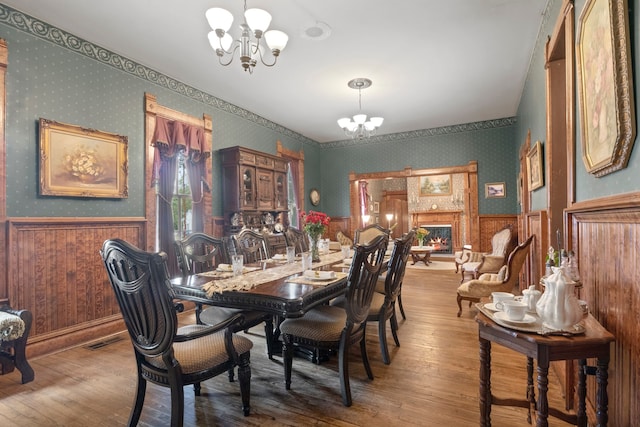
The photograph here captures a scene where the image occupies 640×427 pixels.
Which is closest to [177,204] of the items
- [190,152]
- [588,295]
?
[190,152]

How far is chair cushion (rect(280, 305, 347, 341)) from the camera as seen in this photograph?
218cm

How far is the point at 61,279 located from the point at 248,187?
2.69m

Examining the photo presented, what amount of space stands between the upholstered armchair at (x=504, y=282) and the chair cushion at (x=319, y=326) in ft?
6.46

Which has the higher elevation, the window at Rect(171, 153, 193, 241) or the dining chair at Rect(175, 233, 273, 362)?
the window at Rect(171, 153, 193, 241)

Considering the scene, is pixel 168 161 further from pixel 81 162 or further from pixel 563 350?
pixel 563 350

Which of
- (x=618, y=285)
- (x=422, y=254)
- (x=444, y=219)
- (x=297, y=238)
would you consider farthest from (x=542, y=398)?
(x=444, y=219)

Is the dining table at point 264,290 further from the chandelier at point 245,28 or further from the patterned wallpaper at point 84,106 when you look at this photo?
the patterned wallpaper at point 84,106

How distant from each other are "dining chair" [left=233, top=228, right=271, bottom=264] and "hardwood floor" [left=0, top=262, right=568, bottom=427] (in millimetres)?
884

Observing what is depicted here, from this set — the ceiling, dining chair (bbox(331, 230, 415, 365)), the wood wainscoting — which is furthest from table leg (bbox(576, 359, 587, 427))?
the wood wainscoting

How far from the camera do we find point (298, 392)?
2.26 metres

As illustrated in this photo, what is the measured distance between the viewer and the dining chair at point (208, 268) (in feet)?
8.36

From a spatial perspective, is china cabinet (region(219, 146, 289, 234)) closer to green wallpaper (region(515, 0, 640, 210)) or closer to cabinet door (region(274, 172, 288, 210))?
cabinet door (region(274, 172, 288, 210))

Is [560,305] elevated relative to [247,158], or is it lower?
lower

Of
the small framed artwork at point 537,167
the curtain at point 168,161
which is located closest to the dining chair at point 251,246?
the curtain at point 168,161
